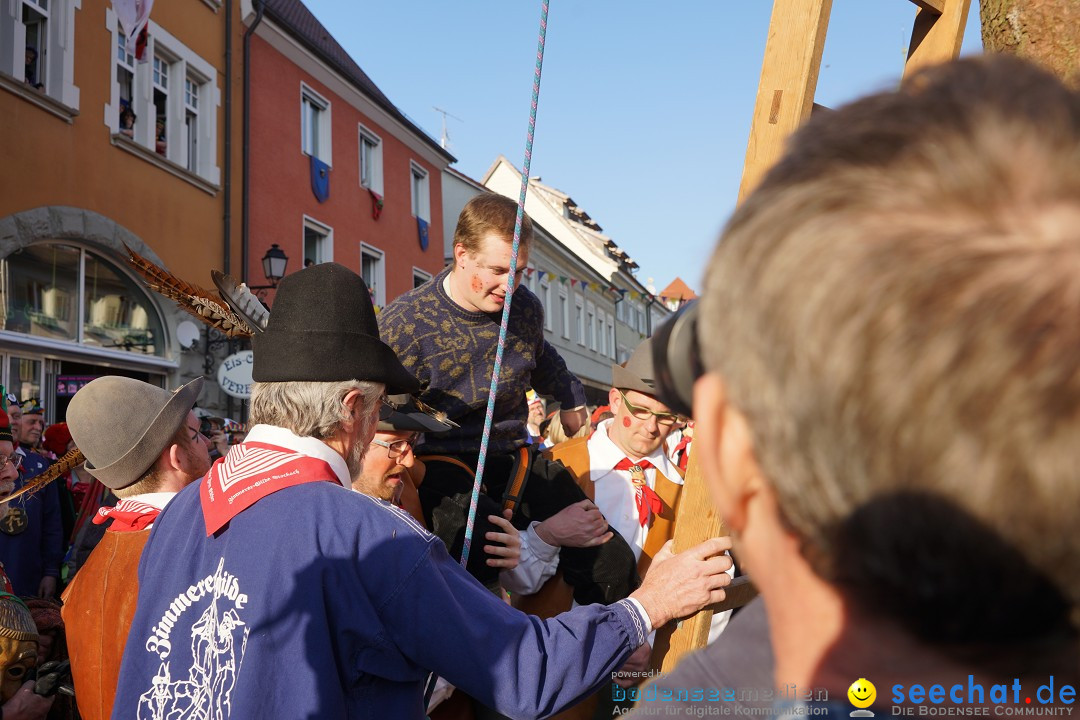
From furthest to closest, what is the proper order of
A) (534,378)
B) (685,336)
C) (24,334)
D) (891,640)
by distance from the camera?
(24,334) → (534,378) → (685,336) → (891,640)

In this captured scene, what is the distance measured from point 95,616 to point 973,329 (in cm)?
253

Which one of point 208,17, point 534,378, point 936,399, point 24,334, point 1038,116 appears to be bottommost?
point 24,334

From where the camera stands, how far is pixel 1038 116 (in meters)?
0.61

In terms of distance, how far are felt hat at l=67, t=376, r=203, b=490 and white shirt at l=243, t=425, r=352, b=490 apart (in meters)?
Answer: 0.91

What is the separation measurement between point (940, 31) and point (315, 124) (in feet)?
50.2

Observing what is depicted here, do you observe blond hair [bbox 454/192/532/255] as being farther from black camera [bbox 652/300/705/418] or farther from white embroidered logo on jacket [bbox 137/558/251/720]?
black camera [bbox 652/300/705/418]

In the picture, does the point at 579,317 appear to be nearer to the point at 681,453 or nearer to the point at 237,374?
the point at 237,374

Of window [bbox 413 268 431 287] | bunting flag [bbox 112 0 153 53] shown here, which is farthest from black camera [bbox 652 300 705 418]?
window [bbox 413 268 431 287]

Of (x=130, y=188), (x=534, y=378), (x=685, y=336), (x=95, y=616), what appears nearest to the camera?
(x=685, y=336)

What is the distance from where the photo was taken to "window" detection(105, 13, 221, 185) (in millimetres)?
11258

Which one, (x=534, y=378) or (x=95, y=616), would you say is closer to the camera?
(x=95, y=616)

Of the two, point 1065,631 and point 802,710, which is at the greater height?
point 1065,631

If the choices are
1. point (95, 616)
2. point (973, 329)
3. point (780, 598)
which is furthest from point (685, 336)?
point (95, 616)

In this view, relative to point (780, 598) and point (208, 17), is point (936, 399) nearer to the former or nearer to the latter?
point (780, 598)
